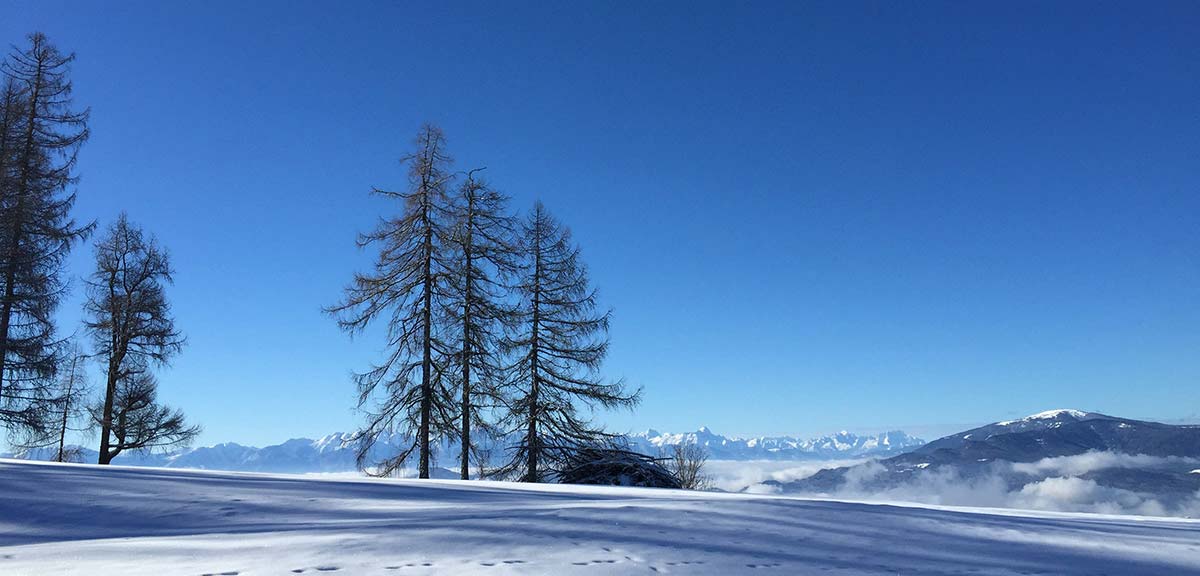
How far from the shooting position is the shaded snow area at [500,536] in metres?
2.62

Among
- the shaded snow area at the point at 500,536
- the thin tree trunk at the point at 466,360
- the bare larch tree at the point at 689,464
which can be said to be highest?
the thin tree trunk at the point at 466,360

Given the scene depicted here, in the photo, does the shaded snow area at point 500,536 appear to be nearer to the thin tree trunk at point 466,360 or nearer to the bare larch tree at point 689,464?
the thin tree trunk at point 466,360

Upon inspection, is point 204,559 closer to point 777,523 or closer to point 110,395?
point 777,523

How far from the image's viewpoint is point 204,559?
2.60 m

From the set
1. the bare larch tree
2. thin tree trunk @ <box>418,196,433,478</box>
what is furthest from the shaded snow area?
the bare larch tree

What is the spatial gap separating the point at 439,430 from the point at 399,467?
1.29 metres

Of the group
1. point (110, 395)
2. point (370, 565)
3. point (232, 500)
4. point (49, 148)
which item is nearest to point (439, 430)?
point (110, 395)

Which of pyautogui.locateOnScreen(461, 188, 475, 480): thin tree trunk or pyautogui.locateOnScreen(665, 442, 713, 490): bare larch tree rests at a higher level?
pyautogui.locateOnScreen(461, 188, 475, 480): thin tree trunk

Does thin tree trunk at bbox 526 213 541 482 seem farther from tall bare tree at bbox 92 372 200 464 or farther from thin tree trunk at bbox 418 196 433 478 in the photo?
tall bare tree at bbox 92 372 200 464

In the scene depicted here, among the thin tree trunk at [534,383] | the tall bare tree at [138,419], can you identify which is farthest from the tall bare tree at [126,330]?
the thin tree trunk at [534,383]

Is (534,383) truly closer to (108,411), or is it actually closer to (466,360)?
(466,360)

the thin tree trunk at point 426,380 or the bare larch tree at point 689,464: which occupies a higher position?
the thin tree trunk at point 426,380

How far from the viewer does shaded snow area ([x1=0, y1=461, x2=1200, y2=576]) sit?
103 inches

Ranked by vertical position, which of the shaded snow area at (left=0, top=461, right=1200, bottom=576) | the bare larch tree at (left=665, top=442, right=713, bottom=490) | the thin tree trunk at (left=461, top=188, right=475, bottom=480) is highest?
the thin tree trunk at (left=461, top=188, right=475, bottom=480)
